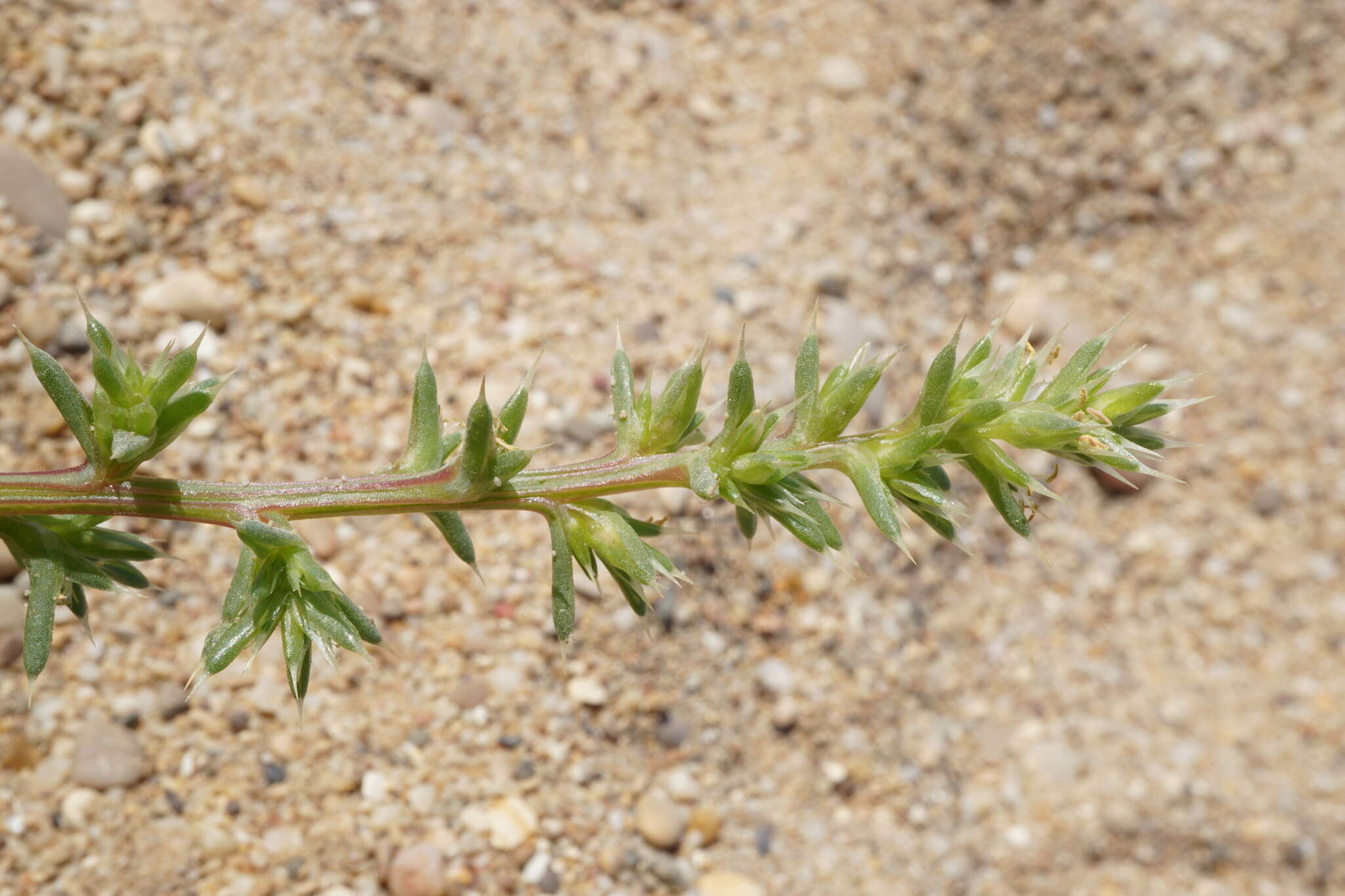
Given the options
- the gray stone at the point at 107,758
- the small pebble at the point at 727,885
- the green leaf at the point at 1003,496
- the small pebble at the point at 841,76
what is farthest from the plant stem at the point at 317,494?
the small pebble at the point at 841,76

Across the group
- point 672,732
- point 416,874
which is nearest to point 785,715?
point 672,732

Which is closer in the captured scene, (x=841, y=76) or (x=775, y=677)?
(x=775, y=677)

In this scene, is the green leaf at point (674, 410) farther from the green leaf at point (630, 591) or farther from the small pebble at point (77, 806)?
the small pebble at point (77, 806)

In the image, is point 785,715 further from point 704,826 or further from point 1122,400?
point 1122,400

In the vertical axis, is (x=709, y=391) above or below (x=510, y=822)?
above

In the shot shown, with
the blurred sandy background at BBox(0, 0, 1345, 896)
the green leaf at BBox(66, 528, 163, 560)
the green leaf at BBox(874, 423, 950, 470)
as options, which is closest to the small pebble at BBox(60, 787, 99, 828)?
the blurred sandy background at BBox(0, 0, 1345, 896)

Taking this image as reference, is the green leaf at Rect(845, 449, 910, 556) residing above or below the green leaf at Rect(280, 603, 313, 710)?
above

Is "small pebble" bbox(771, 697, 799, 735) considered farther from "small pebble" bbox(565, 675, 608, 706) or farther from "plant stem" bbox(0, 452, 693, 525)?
"plant stem" bbox(0, 452, 693, 525)

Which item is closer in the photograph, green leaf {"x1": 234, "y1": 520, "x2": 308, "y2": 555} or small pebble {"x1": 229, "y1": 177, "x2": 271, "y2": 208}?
green leaf {"x1": 234, "y1": 520, "x2": 308, "y2": 555}
